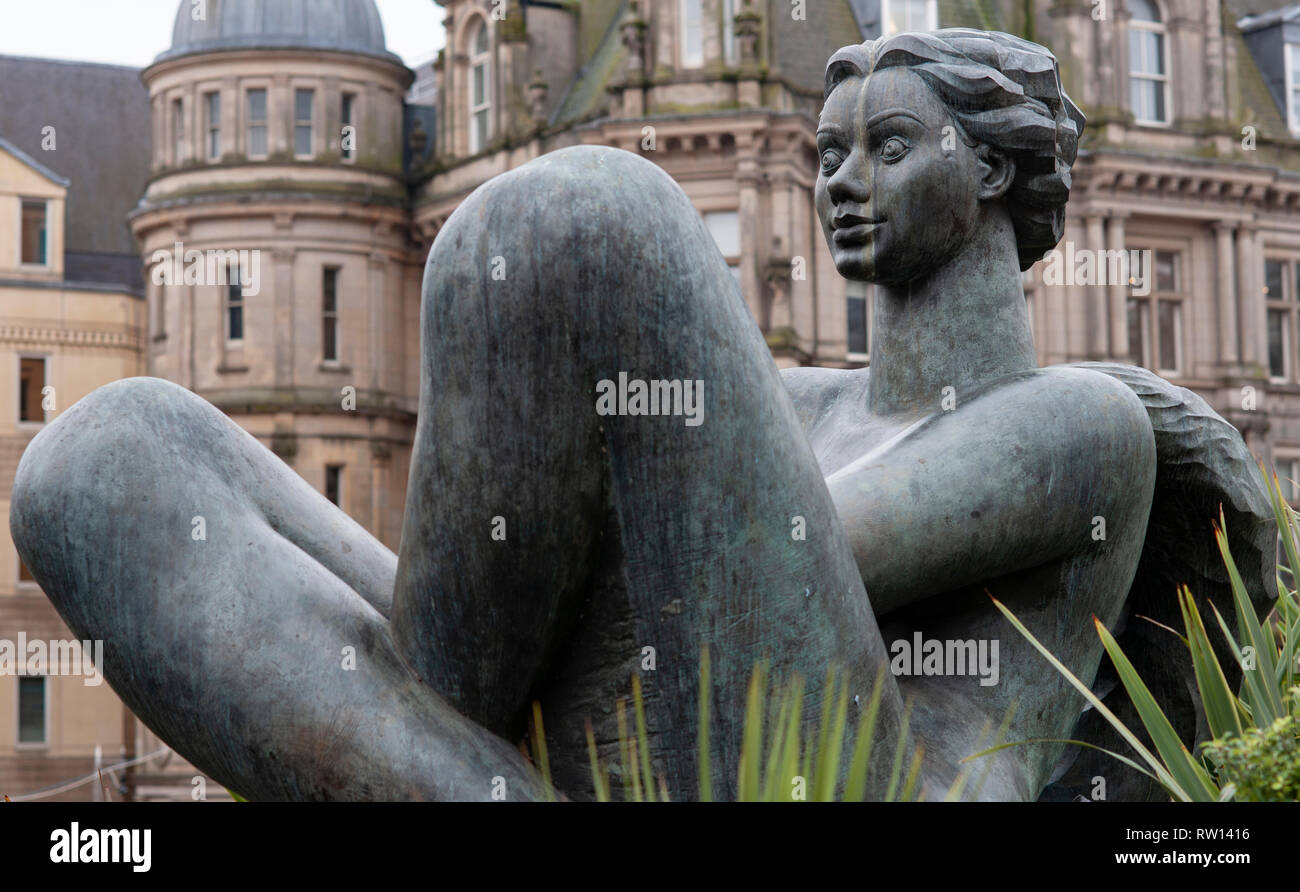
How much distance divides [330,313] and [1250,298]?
14.5m

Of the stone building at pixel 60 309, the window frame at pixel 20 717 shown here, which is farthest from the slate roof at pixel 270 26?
the window frame at pixel 20 717

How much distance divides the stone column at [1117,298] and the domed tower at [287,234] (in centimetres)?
1129

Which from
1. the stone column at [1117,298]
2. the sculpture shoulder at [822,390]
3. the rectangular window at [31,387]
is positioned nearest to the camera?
the sculpture shoulder at [822,390]

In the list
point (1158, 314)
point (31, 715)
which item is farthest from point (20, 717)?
point (1158, 314)

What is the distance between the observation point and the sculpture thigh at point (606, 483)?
87.9 inches

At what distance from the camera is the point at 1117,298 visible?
94.3ft

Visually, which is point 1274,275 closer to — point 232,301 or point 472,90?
point 472,90

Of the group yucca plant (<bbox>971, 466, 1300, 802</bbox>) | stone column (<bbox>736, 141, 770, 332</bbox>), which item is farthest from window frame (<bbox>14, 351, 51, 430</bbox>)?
yucca plant (<bbox>971, 466, 1300, 802</bbox>)

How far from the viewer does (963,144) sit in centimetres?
284

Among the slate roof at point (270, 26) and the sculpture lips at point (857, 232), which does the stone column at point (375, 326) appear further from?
the sculpture lips at point (857, 232)

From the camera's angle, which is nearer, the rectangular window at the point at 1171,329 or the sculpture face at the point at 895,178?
the sculpture face at the point at 895,178

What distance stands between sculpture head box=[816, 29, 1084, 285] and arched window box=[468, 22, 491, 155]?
93.2ft

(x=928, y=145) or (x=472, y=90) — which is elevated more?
(x=472, y=90)

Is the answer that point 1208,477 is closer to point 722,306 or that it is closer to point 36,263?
point 722,306
